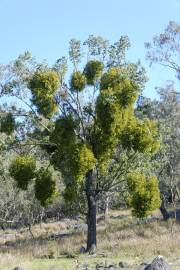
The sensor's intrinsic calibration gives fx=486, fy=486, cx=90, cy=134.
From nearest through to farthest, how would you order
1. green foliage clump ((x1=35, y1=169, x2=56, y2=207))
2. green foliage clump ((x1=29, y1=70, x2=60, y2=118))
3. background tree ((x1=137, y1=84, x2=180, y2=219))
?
green foliage clump ((x1=29, y1=70, x2=60, y2=118))
green foliage clump ((x1=35, y1=169, x2=56, y2=207))
background tree ((x1=137, y1=84, x2=180, y2=219))

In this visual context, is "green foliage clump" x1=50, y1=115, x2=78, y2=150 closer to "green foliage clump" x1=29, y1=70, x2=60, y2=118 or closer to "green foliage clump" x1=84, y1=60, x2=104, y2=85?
"green foliage clump" x1=29, y1=70, x2=60, y2=118

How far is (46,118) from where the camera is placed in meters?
19.5

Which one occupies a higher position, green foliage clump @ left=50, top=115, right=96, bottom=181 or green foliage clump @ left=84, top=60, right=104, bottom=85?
green foliage clump @ left=84, top=60, right=104, bottom=85

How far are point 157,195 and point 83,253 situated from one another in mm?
3686

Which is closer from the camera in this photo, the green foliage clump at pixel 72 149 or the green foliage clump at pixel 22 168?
the green foliage clump at pixel 72 149

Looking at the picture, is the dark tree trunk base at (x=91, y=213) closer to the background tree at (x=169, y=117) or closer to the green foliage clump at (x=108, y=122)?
the green foliage clump at (x=108, y=122)

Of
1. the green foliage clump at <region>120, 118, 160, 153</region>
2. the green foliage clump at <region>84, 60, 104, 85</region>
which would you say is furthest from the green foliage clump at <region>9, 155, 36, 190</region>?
the green foliage clump at <region>84, 60, 104, 85</region>

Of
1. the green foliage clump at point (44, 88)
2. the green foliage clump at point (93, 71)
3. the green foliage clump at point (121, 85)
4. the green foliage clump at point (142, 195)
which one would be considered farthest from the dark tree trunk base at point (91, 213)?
the green foliage clump at point (93, 71)

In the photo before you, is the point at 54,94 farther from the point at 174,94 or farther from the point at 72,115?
the point at 174,94

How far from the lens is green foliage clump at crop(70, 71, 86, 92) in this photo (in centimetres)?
1936

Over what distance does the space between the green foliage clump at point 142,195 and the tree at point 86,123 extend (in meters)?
0.13

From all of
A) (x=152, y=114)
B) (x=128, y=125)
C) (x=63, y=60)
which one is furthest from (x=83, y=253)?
(x=152, y=114)

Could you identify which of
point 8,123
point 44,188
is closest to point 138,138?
point 44,188

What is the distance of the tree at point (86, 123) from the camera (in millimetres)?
18000
